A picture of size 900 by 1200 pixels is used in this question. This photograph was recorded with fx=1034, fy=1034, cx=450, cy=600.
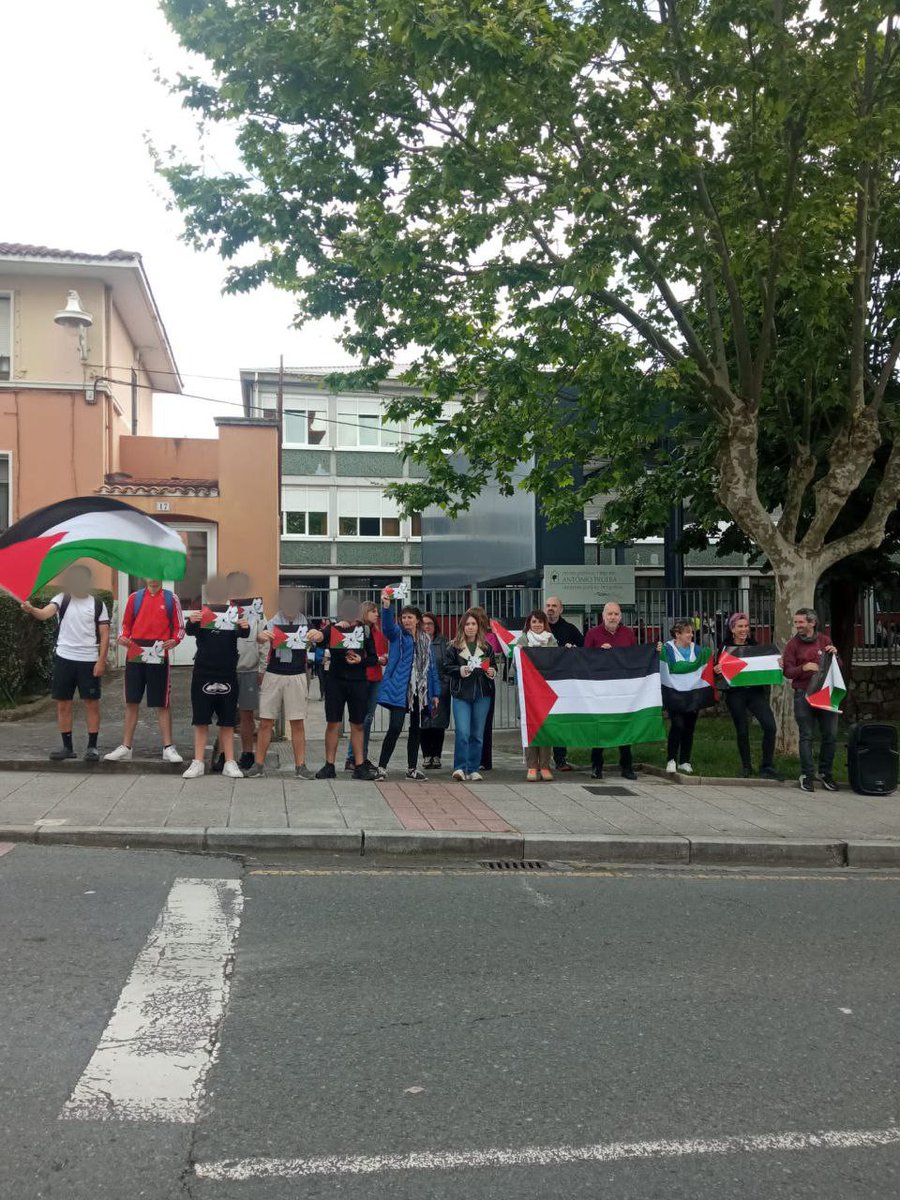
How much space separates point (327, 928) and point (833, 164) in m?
10.4

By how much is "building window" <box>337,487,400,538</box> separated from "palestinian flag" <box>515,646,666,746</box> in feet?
116

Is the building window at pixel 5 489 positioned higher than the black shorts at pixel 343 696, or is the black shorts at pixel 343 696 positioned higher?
the building window at pixel 5 489

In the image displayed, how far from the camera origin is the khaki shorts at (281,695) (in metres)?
10.0

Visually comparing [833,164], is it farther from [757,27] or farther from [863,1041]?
[863,1041]

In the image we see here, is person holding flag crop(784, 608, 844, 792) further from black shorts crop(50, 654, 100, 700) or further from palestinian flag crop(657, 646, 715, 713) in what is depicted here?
black shorts crop(50, 654, 100, 700)

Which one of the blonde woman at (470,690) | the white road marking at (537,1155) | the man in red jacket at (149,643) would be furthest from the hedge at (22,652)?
the white road marking at (537,1155)

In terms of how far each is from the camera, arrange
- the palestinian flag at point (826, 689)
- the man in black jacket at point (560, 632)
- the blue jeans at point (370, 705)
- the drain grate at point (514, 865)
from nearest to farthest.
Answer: the drain grate at point (514, 865) → the blue jeans at point (370, 705) → the palestinian flag at point (826, 689) → the man in black jacket at point (560, 632)

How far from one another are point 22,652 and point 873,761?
10496 millimetres

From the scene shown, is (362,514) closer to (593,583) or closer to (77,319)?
(77,319)

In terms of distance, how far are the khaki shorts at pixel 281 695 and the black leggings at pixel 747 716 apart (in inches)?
190

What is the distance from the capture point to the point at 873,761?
1070 cm

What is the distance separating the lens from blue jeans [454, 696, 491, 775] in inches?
421

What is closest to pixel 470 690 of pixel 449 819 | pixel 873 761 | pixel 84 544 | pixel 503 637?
pixel 503 637

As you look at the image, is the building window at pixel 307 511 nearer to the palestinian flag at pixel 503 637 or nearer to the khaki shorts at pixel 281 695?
the palestinian flag at pixel 503 637
